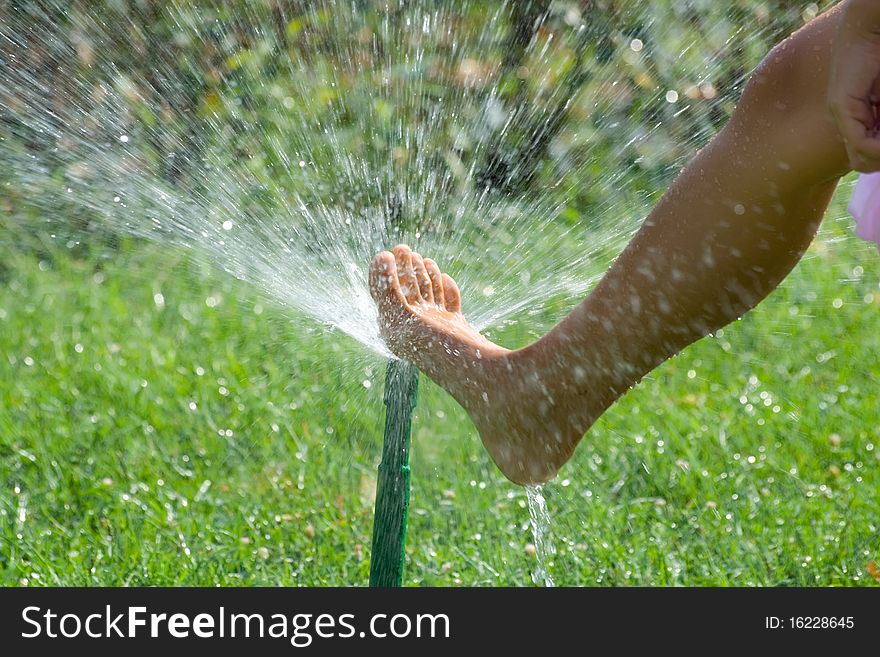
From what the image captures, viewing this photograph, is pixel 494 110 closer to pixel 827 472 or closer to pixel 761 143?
pixel 827 472

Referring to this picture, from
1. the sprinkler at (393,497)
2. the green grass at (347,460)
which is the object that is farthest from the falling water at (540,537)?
the sprinkler at (393,497)

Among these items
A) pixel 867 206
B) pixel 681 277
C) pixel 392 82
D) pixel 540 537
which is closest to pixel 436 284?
pixel 540 537

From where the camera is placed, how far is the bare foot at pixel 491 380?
2.23 meters

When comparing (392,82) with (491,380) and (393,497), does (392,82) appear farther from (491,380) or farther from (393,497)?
(393,497)

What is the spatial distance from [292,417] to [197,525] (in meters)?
0.56

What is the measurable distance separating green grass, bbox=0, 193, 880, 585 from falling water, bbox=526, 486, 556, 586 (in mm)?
35

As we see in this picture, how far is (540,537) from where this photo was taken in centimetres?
253

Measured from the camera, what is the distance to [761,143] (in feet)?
5.99

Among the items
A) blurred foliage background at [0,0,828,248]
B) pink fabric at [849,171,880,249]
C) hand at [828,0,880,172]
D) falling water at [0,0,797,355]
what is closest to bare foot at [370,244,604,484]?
pink fabric at [849,171,880,249]

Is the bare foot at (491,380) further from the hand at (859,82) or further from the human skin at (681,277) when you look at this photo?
the hand at (859,82)

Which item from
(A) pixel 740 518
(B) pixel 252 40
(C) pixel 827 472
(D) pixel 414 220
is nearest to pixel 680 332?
(A) pixel 740 518

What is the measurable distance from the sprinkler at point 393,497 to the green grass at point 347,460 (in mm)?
404

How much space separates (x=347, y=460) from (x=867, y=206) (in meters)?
1.60

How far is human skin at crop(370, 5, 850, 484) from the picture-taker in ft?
5.88
